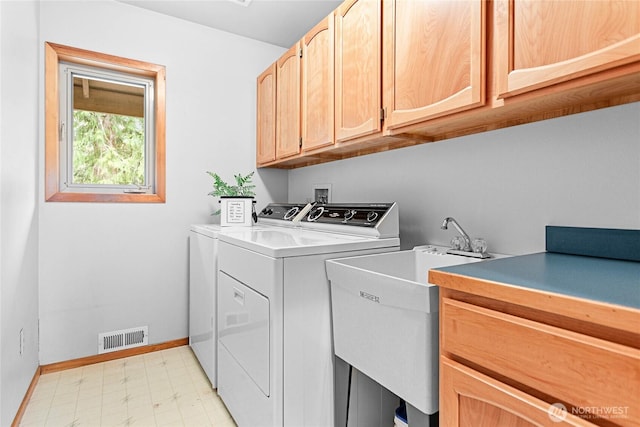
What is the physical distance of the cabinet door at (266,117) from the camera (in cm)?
255

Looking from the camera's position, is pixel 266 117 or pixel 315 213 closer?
pixel 315 213

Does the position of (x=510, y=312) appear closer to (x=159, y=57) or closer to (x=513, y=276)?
(x=513, y=276)

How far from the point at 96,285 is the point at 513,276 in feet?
8.26

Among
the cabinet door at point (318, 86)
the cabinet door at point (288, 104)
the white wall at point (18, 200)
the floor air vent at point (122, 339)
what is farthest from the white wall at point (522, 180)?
the floor air vent at point (122, 339)

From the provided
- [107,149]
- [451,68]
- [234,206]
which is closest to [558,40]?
[451,68]

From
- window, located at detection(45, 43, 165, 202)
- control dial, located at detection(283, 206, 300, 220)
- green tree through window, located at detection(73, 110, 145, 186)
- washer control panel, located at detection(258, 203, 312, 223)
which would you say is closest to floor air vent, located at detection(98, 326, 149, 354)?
window, located at detection(45, 43, 165, 202)

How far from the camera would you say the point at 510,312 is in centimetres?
77

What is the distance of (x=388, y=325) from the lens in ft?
3.74

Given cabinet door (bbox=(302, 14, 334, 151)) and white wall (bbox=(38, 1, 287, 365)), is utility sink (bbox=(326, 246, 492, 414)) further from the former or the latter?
white wall (bbox=(38, 1, 287, 365))

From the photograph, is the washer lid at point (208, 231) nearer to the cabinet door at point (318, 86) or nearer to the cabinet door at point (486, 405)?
the cabinet door at point (318, 86)

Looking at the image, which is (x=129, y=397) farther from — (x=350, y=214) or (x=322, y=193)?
(x=322, y=193)

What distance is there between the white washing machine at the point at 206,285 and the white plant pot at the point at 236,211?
0.11 meters

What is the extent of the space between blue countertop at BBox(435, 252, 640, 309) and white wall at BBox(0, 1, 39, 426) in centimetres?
178

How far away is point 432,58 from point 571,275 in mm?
907
